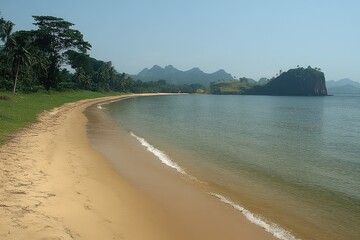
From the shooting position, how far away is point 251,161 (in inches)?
811

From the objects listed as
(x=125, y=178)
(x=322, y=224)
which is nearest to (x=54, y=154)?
(x=125, y=178)

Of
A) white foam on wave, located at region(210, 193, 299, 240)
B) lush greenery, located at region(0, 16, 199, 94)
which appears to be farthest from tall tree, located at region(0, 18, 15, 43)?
white foam on wave, located at region(210, 193, 299, 240)

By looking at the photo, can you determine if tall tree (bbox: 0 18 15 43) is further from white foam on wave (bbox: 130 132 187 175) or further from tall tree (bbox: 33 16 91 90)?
white foam on wave (bbox: 130 132 187 175)

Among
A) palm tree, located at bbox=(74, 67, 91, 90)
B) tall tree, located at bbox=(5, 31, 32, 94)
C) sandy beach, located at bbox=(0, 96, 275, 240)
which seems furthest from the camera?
palm tree, located at bbox=(74, 67, 91, 90)

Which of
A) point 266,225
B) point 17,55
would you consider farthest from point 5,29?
point 266,225

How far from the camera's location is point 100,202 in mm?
11359

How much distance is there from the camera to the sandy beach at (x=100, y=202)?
8992 mm

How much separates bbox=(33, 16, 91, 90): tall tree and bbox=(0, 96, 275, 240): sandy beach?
211 feet

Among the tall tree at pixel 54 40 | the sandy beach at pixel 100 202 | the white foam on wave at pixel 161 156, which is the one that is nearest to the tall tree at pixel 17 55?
the tall tree at pixel 54 40

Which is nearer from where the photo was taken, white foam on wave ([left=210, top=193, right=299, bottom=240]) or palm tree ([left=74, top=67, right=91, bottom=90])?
white foam on wave ([left=210, top=193, right=299, bottom=240])

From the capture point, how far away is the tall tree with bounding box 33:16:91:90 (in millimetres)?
77938

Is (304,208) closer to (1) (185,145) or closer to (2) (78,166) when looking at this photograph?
(2) (78,166)

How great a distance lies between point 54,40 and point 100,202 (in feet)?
261

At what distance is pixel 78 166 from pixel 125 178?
2611mm
